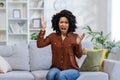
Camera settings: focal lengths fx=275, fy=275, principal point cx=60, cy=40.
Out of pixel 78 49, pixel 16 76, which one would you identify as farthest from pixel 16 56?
pixel 78 49

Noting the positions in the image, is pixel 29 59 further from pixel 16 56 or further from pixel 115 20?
pixel 115 20

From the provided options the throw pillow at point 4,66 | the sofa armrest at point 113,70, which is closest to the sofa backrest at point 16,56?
the throw pillow at point 4,66

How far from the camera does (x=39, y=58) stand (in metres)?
4.07

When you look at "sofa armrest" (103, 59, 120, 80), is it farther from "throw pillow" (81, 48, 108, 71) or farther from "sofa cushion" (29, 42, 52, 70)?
"sofa cushion" (29, 42, 52, 70)

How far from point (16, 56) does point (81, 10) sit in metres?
3.05

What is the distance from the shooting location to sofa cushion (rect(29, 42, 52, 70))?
4043 millimetres

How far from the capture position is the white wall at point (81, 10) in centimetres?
662

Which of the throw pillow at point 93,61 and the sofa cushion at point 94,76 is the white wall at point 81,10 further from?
the sofa cushion at point 94,76

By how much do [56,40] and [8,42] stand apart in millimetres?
3143

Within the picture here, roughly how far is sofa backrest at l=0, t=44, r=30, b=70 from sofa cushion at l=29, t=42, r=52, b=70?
3.0 inches

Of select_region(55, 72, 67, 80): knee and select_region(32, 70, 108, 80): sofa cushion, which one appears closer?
select_region(55, 72, 67, 80): knee

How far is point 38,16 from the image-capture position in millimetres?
6645

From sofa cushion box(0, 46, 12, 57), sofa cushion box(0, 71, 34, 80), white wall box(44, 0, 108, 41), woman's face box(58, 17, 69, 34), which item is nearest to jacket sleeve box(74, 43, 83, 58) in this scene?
woman's face box(58, 17, 69, 34)

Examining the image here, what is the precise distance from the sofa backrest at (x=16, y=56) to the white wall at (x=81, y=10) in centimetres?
253
